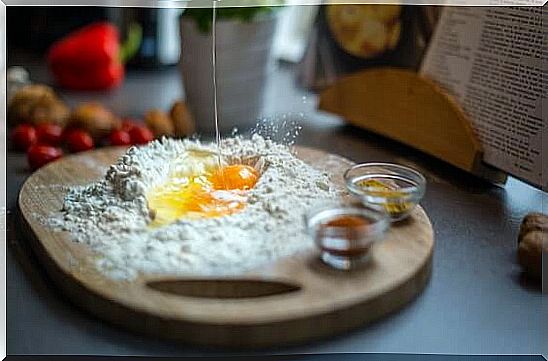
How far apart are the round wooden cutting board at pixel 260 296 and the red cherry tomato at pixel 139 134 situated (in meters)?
0.27

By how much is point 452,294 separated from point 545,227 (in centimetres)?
9

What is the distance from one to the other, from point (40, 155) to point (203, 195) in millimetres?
270

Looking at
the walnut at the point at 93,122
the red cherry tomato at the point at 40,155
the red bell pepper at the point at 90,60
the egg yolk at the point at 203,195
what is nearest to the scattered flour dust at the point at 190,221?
the egg yolk at the point at 203,195

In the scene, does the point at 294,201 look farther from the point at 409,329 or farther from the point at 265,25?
the point at 265,25

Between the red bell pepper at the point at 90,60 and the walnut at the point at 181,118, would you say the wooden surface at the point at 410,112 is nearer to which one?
the walnut at the point at 181,118

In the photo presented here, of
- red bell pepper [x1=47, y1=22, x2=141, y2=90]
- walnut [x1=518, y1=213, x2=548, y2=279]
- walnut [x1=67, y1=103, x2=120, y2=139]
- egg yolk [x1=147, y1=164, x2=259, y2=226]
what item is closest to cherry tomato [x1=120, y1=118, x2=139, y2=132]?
walnut [x1=67, y1=103, x2=120, y2=139]

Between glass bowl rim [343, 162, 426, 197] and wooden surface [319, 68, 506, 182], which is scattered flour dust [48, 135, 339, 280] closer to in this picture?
glass bowl rim [343, 162, 426, 197]

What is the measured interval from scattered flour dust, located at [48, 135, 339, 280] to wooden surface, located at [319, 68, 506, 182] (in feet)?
0.58

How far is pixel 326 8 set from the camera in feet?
3.21

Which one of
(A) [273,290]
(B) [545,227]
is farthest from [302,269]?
(B) [545,227]

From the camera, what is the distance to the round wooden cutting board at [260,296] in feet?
1.72

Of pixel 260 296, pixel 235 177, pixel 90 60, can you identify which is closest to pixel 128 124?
pixel 90 60

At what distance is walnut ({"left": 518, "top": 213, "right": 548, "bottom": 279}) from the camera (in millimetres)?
606

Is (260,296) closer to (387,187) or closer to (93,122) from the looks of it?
(387,187)
